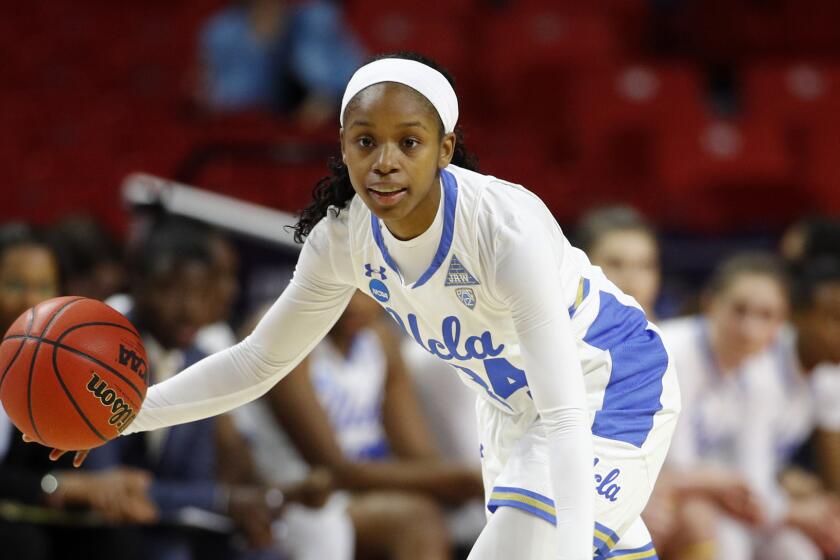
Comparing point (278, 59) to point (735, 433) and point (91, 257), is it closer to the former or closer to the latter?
point (91, 257)

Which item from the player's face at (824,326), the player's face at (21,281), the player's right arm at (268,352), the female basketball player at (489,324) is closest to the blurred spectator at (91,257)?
the player's face at (21,281)

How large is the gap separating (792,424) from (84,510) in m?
2.95

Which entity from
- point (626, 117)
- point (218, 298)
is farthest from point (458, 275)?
point (626, 117)

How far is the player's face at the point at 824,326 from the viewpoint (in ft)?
18.5

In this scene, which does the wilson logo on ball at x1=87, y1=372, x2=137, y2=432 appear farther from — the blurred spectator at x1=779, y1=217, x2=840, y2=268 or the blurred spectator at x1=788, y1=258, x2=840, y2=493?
the blurred spectator at x1=779, y1=217, x2=840, y2=268

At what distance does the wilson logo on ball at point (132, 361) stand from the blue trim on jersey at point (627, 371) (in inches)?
43.1

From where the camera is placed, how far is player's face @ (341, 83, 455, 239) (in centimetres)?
292

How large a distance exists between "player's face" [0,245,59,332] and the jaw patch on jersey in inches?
83.7

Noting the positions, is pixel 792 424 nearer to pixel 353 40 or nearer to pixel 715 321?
pixel 715 321

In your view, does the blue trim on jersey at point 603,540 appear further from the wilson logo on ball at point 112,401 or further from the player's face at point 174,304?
the player's face at point 174,304

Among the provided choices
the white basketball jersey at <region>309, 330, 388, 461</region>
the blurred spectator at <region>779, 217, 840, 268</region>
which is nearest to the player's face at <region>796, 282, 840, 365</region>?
the blurred spectator at <region>779, 217, 840, 268</region>

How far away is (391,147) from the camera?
9.61 ft

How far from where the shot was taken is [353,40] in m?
8.25

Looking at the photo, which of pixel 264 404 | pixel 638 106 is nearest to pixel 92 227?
pixel 264 404
